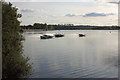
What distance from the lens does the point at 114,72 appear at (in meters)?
24.0

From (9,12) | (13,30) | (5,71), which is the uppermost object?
(9,12)

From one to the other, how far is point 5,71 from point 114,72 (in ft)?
50.2

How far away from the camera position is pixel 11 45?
14453 millimetres

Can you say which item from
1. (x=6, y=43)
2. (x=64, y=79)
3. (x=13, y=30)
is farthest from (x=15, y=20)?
(x=64, y=79)

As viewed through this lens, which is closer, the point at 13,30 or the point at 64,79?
the point at 13,30

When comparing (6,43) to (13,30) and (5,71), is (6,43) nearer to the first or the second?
(13,30)

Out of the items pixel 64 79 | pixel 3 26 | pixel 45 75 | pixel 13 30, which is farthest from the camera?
pixel 45 75

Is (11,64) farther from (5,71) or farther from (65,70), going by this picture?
(65,70)

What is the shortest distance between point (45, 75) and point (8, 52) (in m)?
8.37

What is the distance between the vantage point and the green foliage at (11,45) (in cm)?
1390

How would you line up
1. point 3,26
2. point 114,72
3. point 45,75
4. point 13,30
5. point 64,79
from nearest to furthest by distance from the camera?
1. point 3,26
2. point 13,30
3. point 64,79
4. point 45,75
5. point 114,72

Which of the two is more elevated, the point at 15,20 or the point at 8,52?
the point at 15,20

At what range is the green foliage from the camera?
13.9m

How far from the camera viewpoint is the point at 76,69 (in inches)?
989
